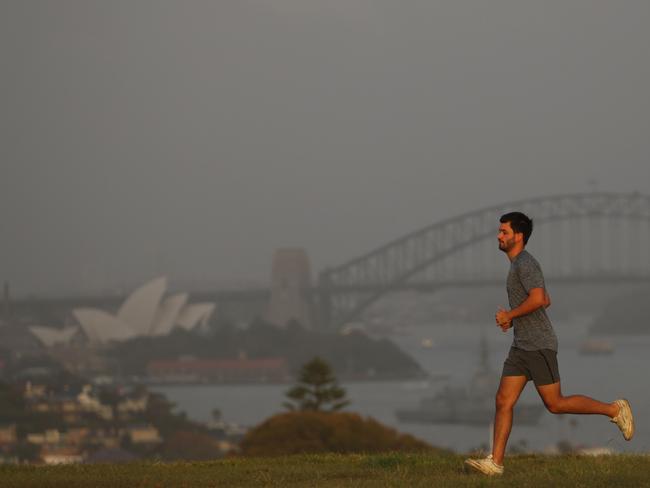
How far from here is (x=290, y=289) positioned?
428ft

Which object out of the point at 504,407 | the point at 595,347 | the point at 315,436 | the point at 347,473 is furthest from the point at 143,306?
the point at 504,407

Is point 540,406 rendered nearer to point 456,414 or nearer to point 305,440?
point 456,414

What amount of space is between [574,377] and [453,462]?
107534 mm

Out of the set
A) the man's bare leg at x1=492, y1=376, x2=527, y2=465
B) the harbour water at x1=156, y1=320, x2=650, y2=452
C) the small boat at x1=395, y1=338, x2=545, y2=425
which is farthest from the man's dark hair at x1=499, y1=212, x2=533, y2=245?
the small boat at x1=395, y1=338, x2=545, y2=425

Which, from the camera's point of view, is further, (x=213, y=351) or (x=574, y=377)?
(x=213, y=351)

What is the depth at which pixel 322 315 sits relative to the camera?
127m

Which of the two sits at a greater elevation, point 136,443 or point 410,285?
point 410,285

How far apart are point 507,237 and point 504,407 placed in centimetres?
70

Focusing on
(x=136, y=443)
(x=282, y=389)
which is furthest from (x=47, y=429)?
(x=282, y=389)

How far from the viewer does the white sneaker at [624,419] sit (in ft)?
20.5

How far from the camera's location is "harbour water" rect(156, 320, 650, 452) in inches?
3312

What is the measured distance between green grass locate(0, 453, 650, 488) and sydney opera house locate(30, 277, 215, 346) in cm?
9317

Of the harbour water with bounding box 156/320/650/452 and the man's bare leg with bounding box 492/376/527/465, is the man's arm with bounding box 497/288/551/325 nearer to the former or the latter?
the man's bare leg with bounding box 492/376/527/465

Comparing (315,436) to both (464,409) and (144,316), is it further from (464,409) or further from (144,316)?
(144,316)
